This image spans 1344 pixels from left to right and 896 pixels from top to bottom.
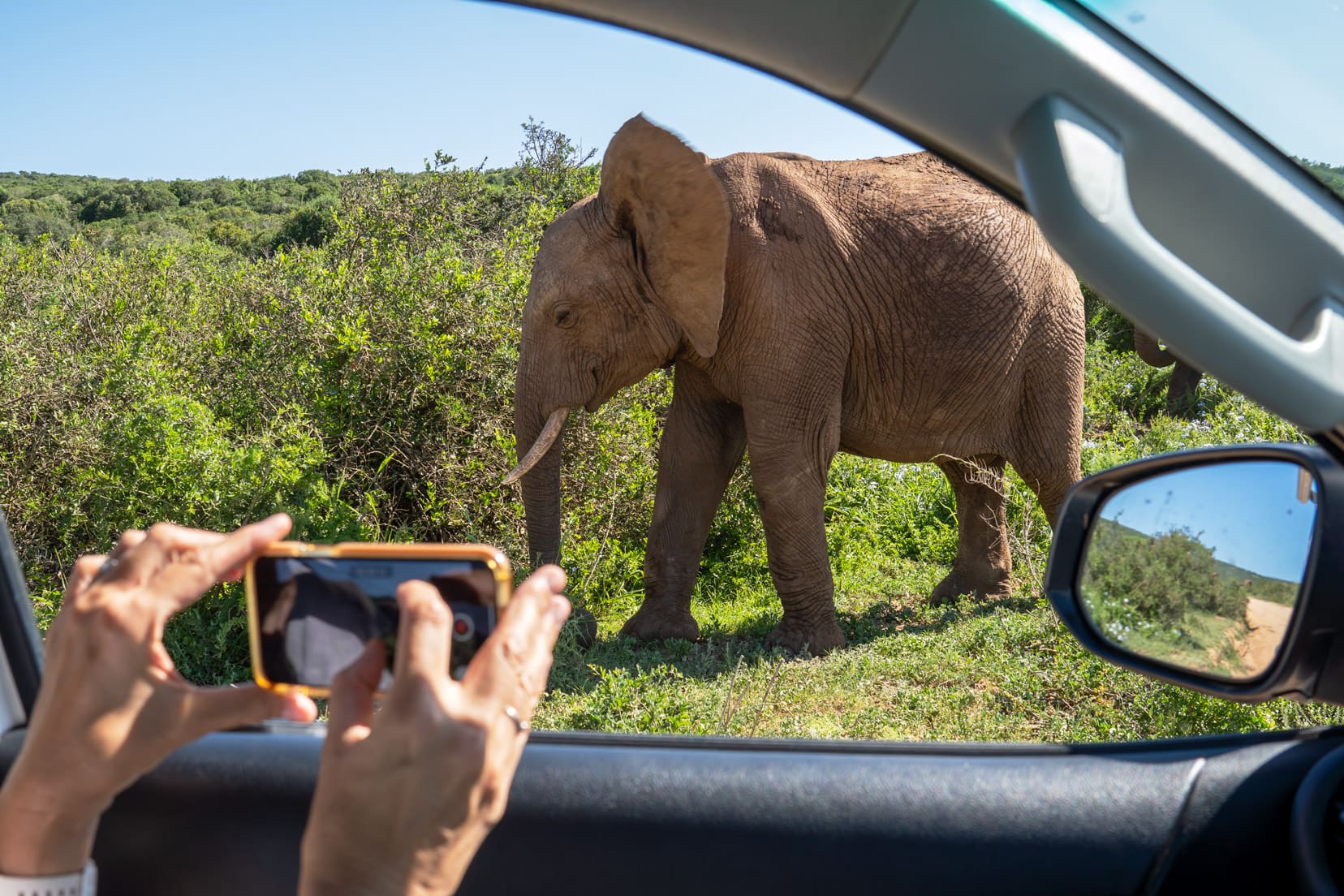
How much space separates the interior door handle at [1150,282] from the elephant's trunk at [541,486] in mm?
4187

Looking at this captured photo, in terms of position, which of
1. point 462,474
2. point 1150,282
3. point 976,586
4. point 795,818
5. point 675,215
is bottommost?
point 976,586

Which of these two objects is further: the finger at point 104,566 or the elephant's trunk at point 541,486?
the elephant's trunk at point 541,486

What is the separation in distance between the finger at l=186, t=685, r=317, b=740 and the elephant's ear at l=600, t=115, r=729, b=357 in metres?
3.90

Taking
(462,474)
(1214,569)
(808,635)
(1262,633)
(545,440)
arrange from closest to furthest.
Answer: (1262,633) → (1214,569) → (545,440) → (808,635) → (462,474)

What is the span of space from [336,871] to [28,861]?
42cm

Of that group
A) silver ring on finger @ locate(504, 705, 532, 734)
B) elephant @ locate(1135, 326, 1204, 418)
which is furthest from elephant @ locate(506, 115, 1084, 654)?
silver ring on finger @ locate(504, 705, 532, 734)

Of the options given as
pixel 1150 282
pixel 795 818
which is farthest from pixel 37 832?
pixel 1150 282

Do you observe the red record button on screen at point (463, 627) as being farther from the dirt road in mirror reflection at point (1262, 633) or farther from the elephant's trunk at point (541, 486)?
the elephant's trunk at point (541, 486)

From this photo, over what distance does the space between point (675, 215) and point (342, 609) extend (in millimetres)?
3947

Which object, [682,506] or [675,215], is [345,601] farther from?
[682,506]

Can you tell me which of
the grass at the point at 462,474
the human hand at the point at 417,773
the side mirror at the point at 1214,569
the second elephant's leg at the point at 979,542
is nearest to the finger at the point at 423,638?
the human hand at the point at 417,773

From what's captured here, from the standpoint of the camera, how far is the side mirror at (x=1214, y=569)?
1077 mm

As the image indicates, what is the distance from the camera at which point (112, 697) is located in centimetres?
98

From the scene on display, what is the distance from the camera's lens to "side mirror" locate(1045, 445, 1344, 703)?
1077 millimetres
